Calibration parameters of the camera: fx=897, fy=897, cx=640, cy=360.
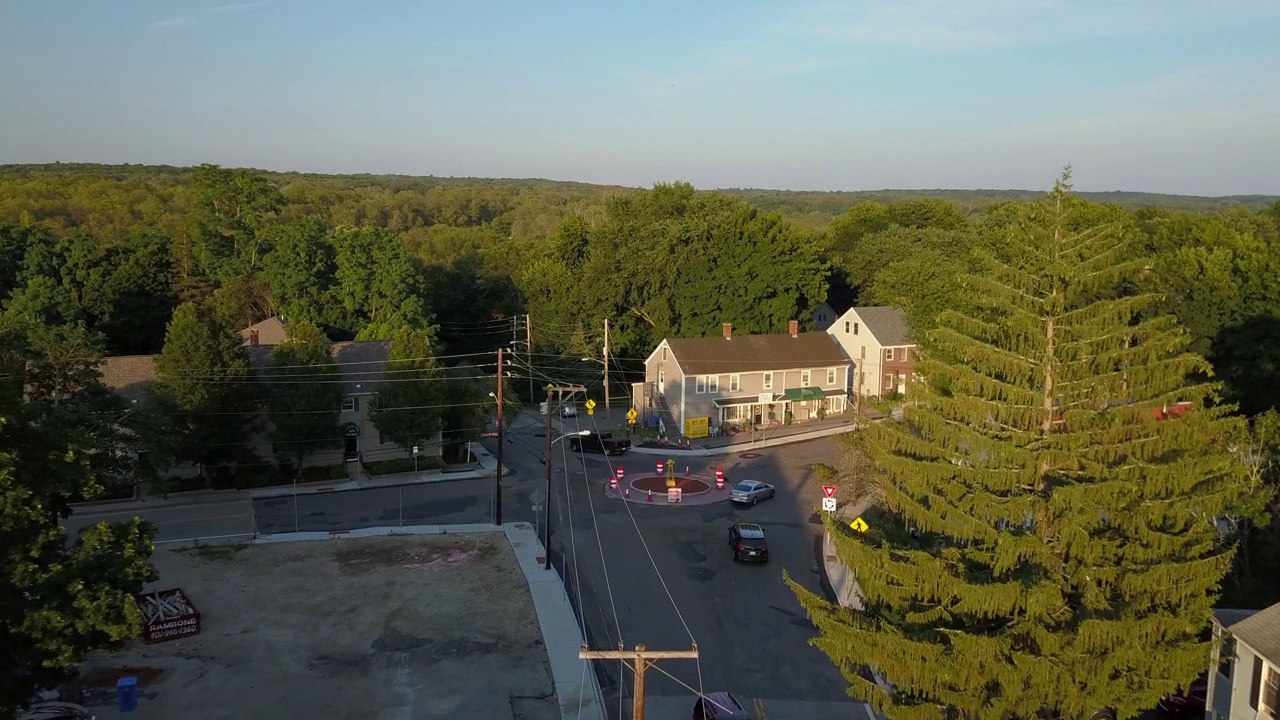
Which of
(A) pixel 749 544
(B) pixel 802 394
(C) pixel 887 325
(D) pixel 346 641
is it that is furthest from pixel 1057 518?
(C) pixel 887 325

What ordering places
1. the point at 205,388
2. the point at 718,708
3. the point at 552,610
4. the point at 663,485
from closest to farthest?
1. the point at 718,708
2. the point at 552,610
3. the point at 205,388
4. the point at 663,485

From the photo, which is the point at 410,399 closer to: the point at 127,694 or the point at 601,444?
the point at 601,444

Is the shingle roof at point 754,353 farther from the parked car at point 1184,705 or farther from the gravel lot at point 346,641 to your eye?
the parked car at point 1184,705

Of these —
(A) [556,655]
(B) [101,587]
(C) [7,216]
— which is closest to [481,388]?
(A) [556,655]

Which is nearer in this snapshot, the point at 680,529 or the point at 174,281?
the point at 680,529

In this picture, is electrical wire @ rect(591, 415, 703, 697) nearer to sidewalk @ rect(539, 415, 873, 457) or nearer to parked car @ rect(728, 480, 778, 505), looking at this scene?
parked car @ rect(728, 480, 778, 505)

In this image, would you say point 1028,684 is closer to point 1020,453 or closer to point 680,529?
point 1020,453

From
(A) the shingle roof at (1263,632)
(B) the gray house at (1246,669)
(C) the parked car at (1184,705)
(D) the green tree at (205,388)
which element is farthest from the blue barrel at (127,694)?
(C) the parked car at (1184,705)
